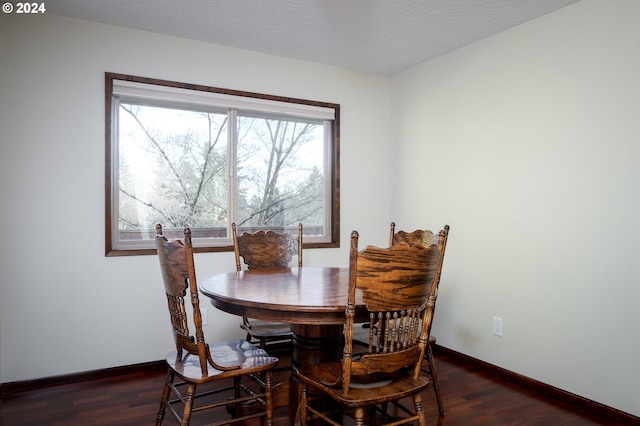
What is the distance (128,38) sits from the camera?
3119 millimetres

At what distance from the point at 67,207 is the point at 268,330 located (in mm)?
1633

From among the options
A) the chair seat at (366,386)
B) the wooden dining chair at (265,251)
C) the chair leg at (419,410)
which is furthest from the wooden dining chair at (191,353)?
the wooden dining chair at (265,251)

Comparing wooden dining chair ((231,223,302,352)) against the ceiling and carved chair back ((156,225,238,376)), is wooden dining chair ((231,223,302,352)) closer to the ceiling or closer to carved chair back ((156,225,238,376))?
carved chair back ((156,225,238,376))

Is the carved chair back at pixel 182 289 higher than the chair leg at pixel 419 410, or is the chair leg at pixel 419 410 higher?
the carved chair back at pixel 182 289

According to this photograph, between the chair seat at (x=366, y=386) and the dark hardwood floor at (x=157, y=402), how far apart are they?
689 mm

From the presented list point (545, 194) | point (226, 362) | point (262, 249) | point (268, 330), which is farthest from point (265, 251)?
point (545, 194)

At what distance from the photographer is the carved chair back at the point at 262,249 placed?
298 centimetres

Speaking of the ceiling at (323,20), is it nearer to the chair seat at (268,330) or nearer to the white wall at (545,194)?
the white wall at (545,194)

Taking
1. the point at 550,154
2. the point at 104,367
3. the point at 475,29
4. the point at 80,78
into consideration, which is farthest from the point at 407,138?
the point at 104,367

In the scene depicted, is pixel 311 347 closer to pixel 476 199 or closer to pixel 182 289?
pixel 182 289

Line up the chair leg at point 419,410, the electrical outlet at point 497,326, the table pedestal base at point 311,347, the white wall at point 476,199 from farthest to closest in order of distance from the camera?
the electrical outlet at point 497,326, the white wall at point 476,199, the table pedestal base at point 311,347, the chair leg at point 419,410

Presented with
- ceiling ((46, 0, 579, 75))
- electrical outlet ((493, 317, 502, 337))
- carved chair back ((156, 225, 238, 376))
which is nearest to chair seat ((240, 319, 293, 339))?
carved chair back ((156, 225, 238, 376))

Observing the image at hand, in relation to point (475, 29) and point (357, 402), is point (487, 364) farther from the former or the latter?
point (475, 29)

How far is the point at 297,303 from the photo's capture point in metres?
1.79
